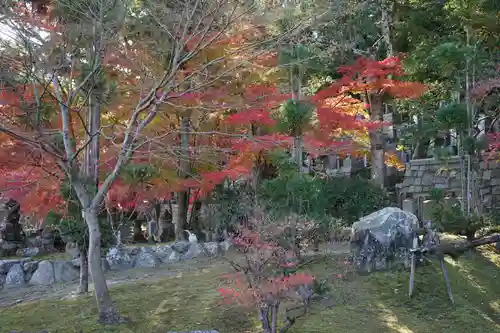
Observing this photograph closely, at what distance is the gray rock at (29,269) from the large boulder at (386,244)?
7614 mm

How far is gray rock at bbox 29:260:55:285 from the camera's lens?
10.8m

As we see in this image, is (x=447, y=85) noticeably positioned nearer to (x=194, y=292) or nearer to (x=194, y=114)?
(x=194, y=114)

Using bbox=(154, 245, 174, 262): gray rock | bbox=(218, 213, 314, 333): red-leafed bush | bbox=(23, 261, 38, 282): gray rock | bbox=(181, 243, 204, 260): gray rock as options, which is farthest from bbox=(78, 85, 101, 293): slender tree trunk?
bbox=(181, 243, 204, 260): gray rock

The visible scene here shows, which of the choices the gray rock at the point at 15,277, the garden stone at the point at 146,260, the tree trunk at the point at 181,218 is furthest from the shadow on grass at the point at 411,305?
the gray rock at the point at 15,277

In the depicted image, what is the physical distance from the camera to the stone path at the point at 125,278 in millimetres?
9391

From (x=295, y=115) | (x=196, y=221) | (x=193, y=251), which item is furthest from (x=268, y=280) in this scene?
(x=196, y=221)

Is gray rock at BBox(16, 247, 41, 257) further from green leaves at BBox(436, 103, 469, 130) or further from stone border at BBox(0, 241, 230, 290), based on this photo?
green leaves at BBox(436, 103, 469, 130)

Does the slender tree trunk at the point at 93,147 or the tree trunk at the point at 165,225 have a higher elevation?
the slender tree trunk at the point at 93,147

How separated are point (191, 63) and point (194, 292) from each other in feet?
20.3

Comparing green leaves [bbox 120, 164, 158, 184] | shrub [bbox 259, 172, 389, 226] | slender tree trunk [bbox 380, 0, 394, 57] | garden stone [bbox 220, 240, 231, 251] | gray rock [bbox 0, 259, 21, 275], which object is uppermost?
slender tree trunk [bbox 380, 0, 394, 57]

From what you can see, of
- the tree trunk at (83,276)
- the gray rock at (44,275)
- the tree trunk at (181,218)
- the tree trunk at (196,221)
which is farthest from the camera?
the tree trunk at (196,221)

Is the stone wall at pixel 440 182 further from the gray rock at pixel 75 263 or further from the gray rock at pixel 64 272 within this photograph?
the gray rock at pixel 64 272

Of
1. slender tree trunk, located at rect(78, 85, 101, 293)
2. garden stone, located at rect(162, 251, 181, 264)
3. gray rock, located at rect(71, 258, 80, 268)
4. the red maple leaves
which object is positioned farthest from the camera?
garden stone, located at rect(162, 251, 181, 264)

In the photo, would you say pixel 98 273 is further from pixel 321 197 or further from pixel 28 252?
pixel 28 252
